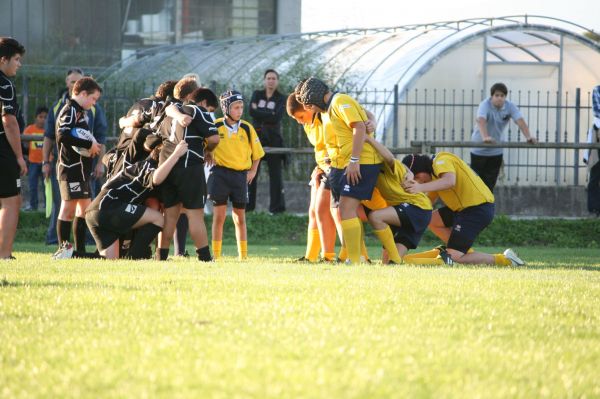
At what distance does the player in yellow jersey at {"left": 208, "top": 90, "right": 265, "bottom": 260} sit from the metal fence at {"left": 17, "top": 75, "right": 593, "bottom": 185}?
9143 millimetres

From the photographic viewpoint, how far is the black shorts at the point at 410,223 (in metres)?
12.0

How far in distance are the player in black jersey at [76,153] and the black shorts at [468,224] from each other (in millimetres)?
3892

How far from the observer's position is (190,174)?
11.6m

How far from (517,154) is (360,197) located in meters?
12.6

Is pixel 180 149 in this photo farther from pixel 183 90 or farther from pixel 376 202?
pixel 376 202

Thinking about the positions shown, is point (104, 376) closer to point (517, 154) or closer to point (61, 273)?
point (61, 273)

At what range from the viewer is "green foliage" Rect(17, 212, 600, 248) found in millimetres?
17953

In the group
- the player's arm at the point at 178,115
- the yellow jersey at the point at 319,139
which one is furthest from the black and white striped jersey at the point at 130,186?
the yellow jersey at the point at 319,139

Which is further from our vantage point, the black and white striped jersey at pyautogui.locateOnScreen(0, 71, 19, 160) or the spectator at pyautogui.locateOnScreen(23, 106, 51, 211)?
the spectator at pyautogui.locateOnScreen(23, 106, 51, 211)

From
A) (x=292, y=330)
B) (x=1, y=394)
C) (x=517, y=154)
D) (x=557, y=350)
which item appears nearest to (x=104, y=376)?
(x=1, y=394)

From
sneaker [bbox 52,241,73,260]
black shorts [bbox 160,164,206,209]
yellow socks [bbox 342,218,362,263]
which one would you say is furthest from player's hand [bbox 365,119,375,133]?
sneaker [bbox 52,241,73,260]

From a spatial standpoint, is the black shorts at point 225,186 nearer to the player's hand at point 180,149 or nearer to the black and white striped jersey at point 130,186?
the black and white striped jersey at point 130,186

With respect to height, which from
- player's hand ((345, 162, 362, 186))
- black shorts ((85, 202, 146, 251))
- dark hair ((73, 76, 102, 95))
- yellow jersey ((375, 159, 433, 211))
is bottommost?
black shorts ((85, 202, 146, 251))

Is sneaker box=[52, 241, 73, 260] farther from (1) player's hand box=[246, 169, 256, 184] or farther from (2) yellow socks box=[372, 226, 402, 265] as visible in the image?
(2) yellow socks box=[372, 226, 402, 265]
